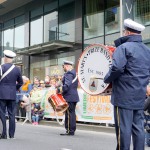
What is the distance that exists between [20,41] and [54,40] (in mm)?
6406

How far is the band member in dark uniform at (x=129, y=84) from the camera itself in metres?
4.59

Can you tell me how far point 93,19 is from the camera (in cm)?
2066

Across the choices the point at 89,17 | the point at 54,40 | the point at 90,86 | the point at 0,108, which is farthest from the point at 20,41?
the point at 90,86

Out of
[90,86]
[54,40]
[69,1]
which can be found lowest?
[90,86]

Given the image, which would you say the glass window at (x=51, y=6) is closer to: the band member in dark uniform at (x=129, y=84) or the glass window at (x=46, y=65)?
the glass window at (x=46, y=65)

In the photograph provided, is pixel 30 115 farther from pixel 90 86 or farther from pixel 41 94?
pixel 90 86

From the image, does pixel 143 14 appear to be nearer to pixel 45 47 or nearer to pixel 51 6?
pixel 45 47

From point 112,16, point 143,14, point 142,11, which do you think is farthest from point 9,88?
point 112,16

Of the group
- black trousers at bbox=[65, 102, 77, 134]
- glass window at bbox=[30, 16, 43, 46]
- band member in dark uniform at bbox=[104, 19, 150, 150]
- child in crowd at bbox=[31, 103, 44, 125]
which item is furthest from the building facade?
band member in dark uniform at bbox=[104, 19, 150, 150]

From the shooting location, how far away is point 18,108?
14.8 metres

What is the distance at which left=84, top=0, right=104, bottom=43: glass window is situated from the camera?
2006 centimetres

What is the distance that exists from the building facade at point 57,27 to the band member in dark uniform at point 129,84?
41.2 feet

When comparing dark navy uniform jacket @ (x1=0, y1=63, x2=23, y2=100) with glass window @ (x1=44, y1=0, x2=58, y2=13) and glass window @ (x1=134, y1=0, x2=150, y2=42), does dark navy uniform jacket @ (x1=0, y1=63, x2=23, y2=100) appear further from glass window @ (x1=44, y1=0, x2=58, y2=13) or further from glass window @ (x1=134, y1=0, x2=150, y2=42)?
glass window @ (x1=44, y1=0, x2=58, y2=13)

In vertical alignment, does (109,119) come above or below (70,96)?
below
